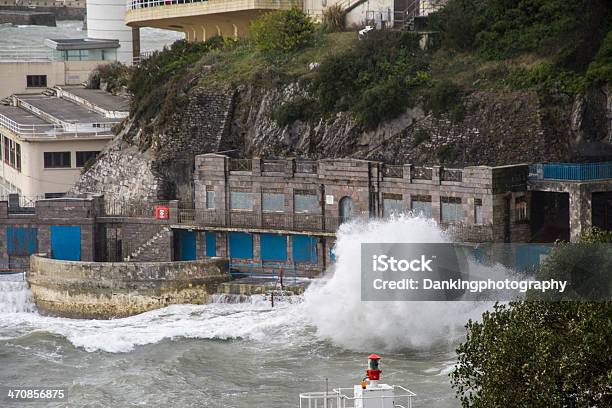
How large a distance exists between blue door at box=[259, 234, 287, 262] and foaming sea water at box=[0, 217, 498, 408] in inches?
121

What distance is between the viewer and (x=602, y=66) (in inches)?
2618

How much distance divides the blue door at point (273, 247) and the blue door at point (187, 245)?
3.10m

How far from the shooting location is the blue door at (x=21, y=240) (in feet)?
230

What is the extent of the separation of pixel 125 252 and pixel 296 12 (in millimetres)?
13611

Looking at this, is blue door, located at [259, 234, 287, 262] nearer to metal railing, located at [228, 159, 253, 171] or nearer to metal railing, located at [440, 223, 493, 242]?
metal railing, located at [228, 159, 253, 171]

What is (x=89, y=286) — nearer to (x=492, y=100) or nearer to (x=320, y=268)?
(x=320, y=268)

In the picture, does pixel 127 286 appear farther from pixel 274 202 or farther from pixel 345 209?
pixel 345 209

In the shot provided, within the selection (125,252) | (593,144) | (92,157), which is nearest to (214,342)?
(125,252)

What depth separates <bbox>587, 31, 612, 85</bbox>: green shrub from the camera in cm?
6588

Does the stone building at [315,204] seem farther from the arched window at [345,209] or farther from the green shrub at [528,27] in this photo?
the green shrub at [528,27]

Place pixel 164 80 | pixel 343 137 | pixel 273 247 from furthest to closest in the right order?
pixel 164 80
pixel 343 137
pixel 273 247

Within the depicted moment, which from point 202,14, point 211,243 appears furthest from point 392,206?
point 202,14

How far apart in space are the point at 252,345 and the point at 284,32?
20728 millimetres

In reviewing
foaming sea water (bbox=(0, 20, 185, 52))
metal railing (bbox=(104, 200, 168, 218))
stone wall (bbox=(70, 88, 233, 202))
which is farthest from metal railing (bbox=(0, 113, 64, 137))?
foaming sea water (bbox=(0, 20, 185, 52))
